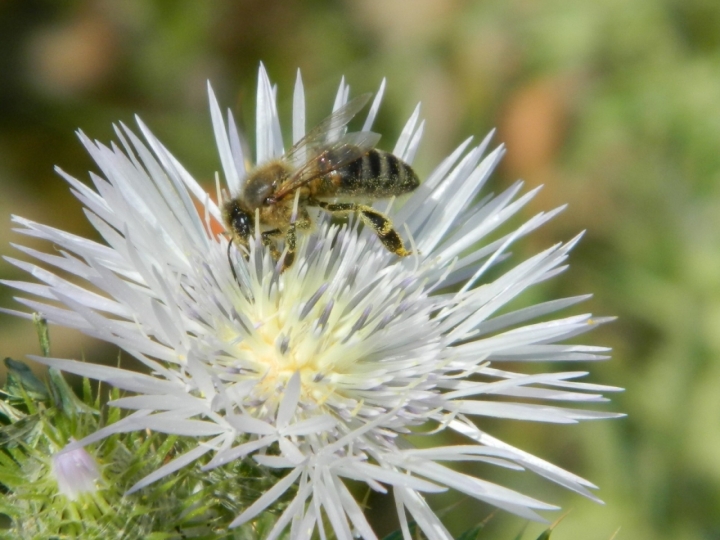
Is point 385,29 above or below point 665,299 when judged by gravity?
above

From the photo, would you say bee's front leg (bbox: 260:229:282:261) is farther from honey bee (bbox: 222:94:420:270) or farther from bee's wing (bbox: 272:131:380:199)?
bee's wing (bbox: 272:131:380:199)

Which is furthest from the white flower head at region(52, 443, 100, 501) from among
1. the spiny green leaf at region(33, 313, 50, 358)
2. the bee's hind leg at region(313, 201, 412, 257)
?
the bee's hind leg at region(313, 201, 412, 257)

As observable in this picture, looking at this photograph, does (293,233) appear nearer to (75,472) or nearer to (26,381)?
(26,381)

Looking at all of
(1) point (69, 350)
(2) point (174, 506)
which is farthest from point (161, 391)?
(1) point (69, 350)

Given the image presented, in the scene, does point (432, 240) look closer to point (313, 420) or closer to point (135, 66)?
point (313, 420)

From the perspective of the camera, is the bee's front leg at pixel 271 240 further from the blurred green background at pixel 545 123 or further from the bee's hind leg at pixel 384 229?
the blurred green background at pixel 545 123

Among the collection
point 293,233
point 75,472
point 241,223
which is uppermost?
point 241,223

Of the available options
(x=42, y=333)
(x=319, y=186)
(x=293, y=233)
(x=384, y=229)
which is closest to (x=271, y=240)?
(x=293, y=233)
